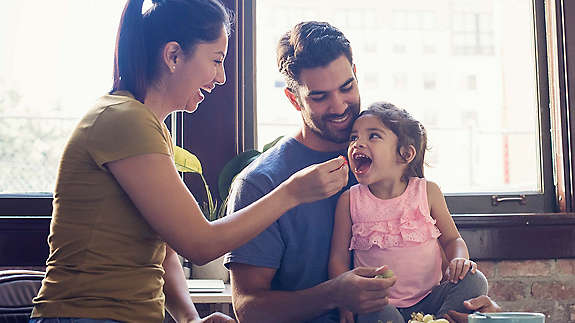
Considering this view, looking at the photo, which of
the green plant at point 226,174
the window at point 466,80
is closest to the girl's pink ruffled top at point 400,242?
the green plant at point 226,174

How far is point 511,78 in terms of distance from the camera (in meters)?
3.09

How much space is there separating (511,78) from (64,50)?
6.12 feet

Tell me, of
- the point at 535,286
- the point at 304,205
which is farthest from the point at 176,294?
the point at 535,286

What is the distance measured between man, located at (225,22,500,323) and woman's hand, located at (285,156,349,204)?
0.25 metres

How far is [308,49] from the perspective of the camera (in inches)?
72.9

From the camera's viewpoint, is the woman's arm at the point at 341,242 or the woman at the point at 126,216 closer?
the woman at the point at 126,216

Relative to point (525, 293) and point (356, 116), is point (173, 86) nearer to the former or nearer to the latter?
point (356, 116)

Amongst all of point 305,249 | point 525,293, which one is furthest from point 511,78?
point 305,249

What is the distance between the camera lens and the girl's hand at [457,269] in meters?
1.65

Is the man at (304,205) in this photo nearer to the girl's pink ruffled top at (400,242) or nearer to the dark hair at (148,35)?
the girl's pink ruffled top at (400,242)

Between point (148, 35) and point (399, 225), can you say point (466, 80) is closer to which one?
point (399, 225)

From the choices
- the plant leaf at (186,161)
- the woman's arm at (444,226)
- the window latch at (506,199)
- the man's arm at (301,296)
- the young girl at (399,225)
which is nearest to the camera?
the man's arm at (301,296)

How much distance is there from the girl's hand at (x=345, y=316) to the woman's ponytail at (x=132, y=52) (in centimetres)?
65

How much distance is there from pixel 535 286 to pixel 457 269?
1329 millimetres
